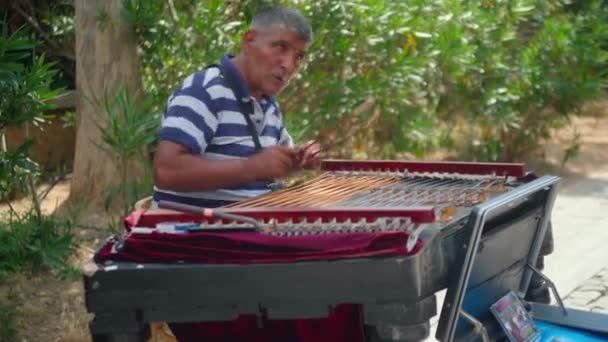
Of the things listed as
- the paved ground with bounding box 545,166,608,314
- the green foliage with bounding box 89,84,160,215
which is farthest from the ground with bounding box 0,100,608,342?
the paved ground with bounding box 545,166,608,314

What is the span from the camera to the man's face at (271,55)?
3594 mm

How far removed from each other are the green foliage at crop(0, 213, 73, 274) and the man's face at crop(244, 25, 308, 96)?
1832mm

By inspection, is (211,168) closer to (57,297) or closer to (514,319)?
(514,319)

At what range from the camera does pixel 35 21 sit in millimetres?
7266

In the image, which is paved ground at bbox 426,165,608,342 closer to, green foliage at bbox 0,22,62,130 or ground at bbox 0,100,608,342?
ground at bbox 0,100,608,342

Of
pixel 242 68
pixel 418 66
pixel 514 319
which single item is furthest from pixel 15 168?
pixel 418 66

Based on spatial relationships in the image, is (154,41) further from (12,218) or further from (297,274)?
(297,274)

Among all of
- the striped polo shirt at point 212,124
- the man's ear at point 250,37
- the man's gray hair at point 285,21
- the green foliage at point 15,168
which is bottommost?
the green foliage at point 15,168

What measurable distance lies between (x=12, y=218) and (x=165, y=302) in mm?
2638

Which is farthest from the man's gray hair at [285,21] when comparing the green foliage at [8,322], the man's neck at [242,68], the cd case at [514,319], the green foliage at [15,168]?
the green foliage at [8,322]

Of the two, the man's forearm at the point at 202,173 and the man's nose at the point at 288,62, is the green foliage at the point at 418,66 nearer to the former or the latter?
the man's nose at the point at 288,62

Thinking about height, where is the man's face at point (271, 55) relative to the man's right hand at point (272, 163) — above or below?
above

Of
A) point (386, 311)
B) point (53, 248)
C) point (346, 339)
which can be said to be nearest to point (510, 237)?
point (346, 339)

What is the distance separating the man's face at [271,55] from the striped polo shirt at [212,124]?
61 mm
